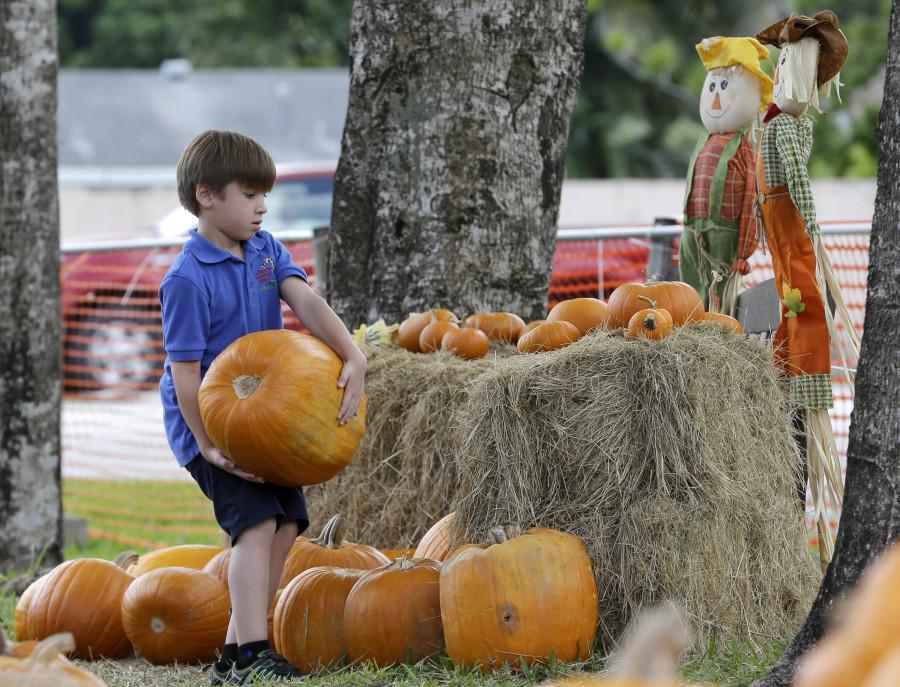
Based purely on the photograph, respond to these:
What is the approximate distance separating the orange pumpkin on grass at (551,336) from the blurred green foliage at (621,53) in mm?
19542

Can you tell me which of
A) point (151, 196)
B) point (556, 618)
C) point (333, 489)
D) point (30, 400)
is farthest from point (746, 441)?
point (151, 196)

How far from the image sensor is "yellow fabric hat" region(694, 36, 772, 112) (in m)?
5.15

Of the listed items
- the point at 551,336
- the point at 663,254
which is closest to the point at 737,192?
the point at 551,336

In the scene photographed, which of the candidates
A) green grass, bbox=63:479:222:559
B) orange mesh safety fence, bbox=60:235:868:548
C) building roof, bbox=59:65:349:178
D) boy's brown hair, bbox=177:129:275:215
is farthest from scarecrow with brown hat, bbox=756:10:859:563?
building roof, bbox=59:65:349:178

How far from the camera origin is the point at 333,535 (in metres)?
4.64

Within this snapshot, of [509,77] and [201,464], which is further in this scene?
[509,77]

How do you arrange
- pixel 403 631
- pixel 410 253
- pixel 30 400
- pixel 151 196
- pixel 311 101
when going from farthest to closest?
pixel 311 101 < pixel 151 196 < pixel 30 400 < pixel 410 253 < pixel 403 631

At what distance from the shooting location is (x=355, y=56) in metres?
5.88

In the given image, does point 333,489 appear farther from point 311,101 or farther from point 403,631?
point 311,101

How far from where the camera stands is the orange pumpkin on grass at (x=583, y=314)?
4.66m

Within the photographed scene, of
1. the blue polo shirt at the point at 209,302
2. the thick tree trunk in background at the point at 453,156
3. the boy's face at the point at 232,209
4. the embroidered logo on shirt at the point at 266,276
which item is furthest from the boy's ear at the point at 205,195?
the thick tree trunk in background at the point at 453,156

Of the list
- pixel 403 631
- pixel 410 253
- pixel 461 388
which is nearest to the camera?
pixel 403 631

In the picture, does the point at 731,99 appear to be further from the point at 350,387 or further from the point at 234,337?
the point at 234,337

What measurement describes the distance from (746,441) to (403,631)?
1367mm
